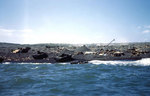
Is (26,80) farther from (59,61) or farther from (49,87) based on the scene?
(59,61)

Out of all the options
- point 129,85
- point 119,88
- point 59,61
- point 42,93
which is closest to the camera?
point 42,93

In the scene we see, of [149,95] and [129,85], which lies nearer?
[149,95]

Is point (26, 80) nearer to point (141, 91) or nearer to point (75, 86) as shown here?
point (75, 86)

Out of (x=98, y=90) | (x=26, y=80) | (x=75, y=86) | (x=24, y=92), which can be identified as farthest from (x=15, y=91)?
(x=98, y=90)

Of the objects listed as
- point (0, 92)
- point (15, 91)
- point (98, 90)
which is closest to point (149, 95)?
point (98, 90)

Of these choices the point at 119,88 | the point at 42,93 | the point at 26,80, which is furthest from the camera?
the point at 26,80

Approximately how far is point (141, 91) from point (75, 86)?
3762 millimetres

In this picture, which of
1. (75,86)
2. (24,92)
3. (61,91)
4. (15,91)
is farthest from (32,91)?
(75,86)

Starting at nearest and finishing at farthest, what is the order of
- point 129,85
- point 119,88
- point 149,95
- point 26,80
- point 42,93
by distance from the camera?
point 149,95, point 42,93, point 119,88, point 129,85, point 26,80

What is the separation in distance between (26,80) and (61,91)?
3.95 metres

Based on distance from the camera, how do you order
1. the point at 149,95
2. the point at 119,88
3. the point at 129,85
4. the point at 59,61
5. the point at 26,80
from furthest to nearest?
the point at 59,61
the point at 26,80
the point at 129,85
the point at 119,88
the point at 149,95

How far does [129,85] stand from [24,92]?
6.32 metres

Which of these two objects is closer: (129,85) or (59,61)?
(129,85)

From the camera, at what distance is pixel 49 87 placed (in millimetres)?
9047
